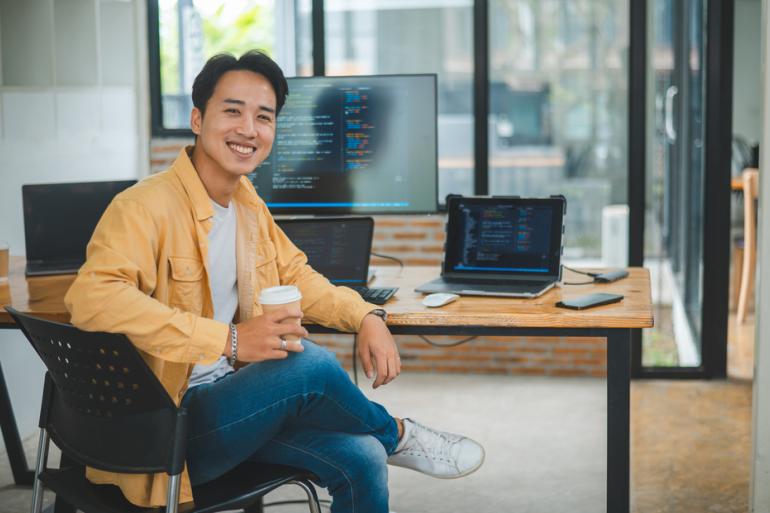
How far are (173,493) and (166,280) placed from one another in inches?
17.8

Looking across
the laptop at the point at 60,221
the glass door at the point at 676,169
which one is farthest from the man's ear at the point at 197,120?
the glass door at the point at 676,169

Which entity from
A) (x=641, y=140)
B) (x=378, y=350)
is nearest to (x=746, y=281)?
(x=641, y=140)

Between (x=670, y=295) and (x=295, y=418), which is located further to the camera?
(x=670, y=295)

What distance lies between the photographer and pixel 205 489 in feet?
6.72

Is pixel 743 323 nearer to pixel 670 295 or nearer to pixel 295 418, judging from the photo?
pixel 670 295

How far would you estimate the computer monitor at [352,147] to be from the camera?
120 inches

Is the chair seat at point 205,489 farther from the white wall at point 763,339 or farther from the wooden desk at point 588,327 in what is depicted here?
the white wall at point 763,339

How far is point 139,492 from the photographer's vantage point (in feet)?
6.51

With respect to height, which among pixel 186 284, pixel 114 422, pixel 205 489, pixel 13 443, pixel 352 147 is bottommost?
pixel 13 443

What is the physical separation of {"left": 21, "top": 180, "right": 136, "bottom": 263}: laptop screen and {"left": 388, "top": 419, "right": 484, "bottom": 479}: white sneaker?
1.25 m

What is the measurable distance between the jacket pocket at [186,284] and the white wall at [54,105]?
1.78m

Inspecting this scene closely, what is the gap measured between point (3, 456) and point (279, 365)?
200 cm

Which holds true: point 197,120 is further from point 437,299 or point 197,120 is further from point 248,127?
point 437,299

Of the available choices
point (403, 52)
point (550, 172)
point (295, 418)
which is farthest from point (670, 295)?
point (295, 418)
